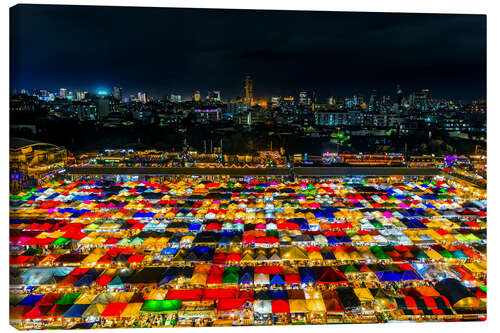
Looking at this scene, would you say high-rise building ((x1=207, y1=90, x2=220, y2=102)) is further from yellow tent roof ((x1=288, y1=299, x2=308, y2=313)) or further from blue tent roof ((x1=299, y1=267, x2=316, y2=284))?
yellow tent roof ((x1=288, y1=299, x2=308, y2=313))

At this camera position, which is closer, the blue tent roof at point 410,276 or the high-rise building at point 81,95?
the blue tent roof at point 410,276

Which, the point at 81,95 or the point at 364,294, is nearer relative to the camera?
the point at 364,294

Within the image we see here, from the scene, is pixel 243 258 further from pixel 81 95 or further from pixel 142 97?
pixel 81 95

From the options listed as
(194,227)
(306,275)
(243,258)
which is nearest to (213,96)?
(194,227)

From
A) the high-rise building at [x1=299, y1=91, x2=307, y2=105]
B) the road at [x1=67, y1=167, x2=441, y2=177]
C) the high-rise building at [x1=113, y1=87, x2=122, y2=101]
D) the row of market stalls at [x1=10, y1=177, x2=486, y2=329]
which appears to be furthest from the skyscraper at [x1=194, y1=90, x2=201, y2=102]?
the row of market stalls at [x1=10, y1=177, x2=486, y2=329]

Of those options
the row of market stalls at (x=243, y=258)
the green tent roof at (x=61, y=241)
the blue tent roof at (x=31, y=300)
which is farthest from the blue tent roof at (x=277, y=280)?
the green tent roof at (x=61, y=241)

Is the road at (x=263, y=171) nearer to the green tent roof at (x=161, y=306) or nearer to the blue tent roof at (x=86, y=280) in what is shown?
the blue tent roof at (x=86, y=280)
